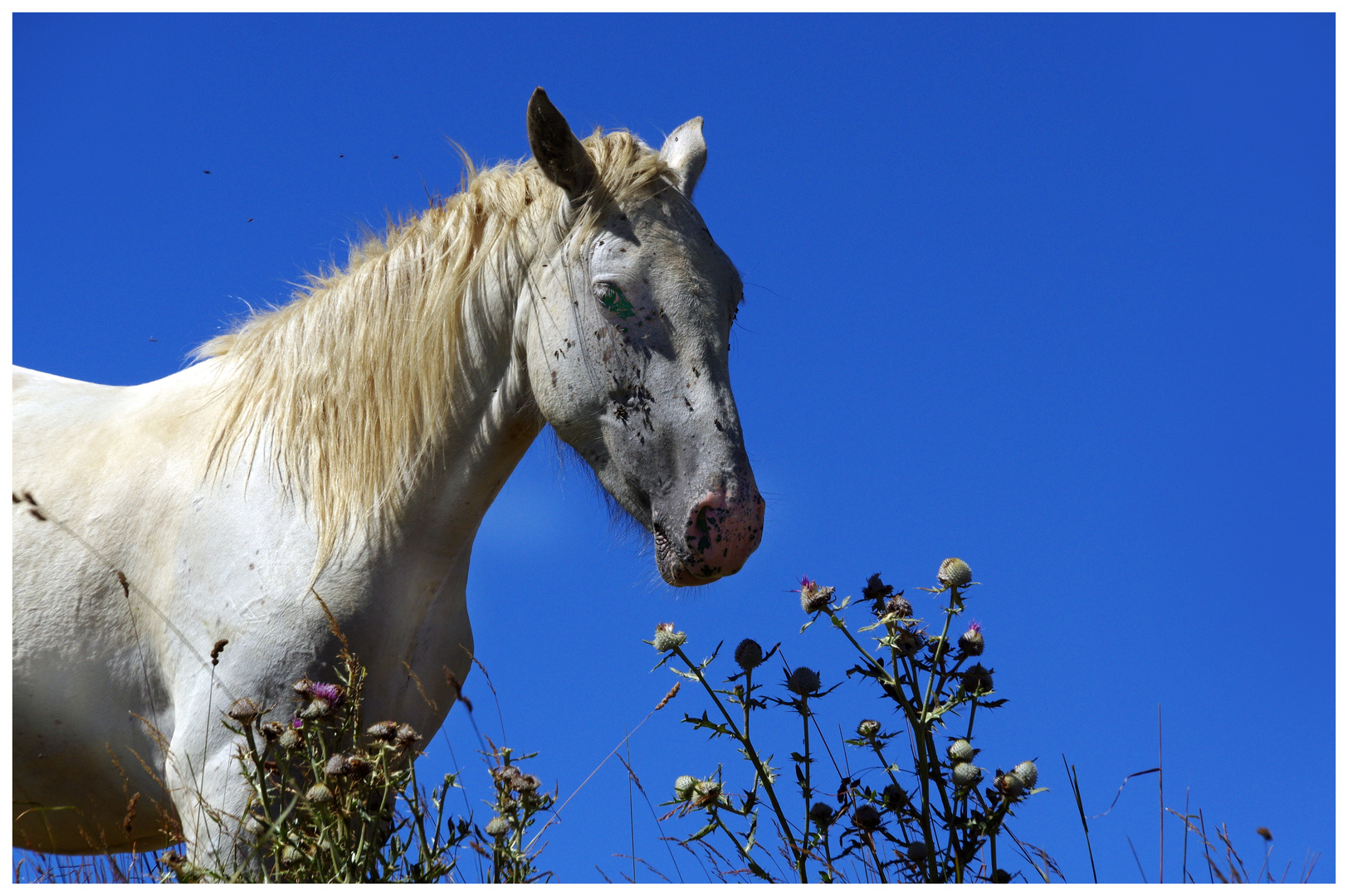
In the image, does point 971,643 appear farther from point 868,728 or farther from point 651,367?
point 651,367

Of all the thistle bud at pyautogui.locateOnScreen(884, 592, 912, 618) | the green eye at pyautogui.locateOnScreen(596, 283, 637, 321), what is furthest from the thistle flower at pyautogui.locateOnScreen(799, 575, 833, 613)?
the green eye at pyautogui.locateOnScreen(596, 283, 637, 321)

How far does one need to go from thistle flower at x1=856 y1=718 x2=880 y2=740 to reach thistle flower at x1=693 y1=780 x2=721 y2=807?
0.34m

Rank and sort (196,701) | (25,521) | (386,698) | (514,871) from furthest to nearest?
1. (25,521)
2. (386,698)
3. (196,701)
4. (514,871)

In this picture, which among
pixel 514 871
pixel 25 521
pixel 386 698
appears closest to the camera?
pixel 514 871

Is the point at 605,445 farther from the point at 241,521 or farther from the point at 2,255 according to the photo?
the point at 2,255

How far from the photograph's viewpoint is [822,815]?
240 cm

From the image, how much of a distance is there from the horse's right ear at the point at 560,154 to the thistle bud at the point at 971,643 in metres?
1.55

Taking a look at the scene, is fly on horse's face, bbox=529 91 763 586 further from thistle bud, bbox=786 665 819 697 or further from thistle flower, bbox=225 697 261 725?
thistle flower, bbox=225 697 261 725

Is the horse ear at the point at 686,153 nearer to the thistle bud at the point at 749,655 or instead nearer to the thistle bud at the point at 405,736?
the thistle bud at the point at 749,655

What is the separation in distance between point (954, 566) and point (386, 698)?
1522 millimetres

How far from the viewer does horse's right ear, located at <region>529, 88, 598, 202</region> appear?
285 centimetres

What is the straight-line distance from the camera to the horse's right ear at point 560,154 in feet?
9.36

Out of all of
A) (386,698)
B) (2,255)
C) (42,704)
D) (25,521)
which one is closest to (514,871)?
(386,698)

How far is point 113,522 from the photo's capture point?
9.57ft
